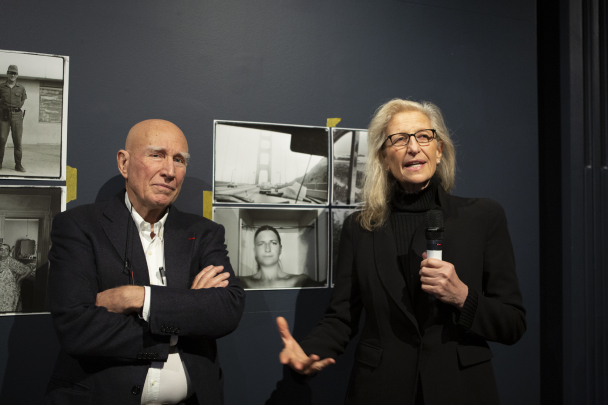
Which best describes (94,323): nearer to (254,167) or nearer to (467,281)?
(254,167)

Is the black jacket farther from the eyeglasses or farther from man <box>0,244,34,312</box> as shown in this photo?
A: man <box>0,244,34,312</box>

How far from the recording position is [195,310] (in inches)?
65.8

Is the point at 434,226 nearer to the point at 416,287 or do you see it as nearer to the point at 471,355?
the point at 416,287

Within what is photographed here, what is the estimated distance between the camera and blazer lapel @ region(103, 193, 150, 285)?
1794 mm

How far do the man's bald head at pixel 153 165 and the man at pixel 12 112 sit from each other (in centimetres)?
60

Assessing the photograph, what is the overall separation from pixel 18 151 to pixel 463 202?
216cm

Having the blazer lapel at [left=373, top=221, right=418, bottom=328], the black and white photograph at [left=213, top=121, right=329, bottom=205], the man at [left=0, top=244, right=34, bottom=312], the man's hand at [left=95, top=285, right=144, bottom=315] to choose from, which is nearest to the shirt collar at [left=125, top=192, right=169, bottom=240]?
the man's hand at [left=95, top=285, right=144, bottom=315]

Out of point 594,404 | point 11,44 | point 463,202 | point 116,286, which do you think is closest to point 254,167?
point 116,286

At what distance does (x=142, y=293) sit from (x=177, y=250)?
0.29 meters

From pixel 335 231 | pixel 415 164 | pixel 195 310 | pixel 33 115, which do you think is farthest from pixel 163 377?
pixel 33 115

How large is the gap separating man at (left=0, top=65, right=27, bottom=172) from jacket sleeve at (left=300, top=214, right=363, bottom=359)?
5.43 feet

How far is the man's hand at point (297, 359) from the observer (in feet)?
5.28

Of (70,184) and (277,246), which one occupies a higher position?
(70,184)

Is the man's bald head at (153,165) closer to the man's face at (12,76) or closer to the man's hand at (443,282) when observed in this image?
the man's face at (12,76)
